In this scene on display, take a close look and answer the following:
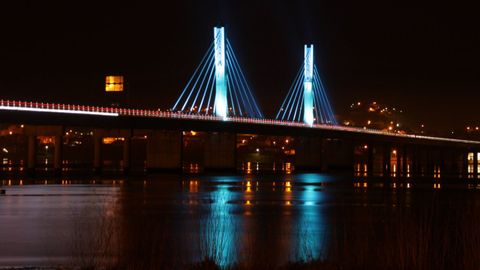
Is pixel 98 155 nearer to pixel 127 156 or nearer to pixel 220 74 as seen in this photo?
pixel 127 156

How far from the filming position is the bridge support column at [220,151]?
108 meters

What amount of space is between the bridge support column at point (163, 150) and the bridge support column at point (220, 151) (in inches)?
217

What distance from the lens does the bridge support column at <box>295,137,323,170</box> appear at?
12838cm

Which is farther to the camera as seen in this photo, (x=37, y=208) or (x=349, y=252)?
(x=37, y=208)

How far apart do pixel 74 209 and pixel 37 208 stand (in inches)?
82.6

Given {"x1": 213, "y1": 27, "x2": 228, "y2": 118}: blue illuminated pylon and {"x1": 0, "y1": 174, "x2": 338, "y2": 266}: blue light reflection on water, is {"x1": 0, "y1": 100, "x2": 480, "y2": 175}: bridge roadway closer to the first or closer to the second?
{"x1": 213, "y1": 27, "x2": 228, "y2": 118}: blue illuminated pylon

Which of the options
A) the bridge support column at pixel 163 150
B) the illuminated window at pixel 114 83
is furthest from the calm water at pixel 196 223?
the illuminated window at pixel 114 83

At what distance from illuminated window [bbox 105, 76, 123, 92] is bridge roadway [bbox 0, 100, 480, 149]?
41869 millimetres

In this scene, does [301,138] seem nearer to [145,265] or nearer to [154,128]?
[154,128]

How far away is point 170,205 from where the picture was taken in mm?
45188

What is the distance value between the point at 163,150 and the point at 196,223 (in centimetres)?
7041

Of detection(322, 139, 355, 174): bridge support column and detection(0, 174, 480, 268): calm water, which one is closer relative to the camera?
detection(0, 174, 480, 268): calm water

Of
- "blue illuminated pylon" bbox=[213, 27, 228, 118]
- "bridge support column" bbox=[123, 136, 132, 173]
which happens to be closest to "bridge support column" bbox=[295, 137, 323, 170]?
"blue illuminated pylon" bbox=[213, 27, 228, 118]

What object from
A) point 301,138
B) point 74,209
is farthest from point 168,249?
point 301,138
